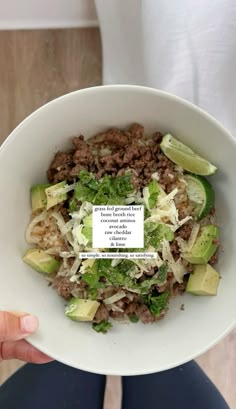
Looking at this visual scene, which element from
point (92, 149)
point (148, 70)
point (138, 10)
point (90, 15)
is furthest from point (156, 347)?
point (90, 15)

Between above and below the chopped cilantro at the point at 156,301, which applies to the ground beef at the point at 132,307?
below

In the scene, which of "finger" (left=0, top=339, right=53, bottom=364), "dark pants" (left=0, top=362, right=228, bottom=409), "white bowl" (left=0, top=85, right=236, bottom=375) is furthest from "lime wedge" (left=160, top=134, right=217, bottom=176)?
"dark pants" (left=0, top=362, right=228, bottom=409)

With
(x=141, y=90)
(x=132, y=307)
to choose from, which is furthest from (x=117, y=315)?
(x=141, y=90)

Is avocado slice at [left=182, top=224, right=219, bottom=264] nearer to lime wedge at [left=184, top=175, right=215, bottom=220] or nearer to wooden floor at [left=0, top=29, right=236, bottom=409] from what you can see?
lime wedge at [left=184, top=175, right=215, bottom=220]

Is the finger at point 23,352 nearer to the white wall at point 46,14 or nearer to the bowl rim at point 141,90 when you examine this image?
the bowl rim at point 141,90

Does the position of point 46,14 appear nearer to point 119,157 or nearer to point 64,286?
point 119,157

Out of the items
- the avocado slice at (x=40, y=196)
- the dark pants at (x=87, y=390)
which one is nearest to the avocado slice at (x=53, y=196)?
the avocado slice at (x=40, y=196)

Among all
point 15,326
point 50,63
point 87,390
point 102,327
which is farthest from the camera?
point 50,63
